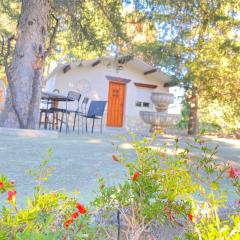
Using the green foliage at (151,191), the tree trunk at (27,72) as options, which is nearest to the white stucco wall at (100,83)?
the tree trunk at (27,72)

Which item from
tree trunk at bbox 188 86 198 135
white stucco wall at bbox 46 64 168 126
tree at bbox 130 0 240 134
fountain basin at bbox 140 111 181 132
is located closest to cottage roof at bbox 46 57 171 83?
white stucco wall at bbox 46 64 168 126

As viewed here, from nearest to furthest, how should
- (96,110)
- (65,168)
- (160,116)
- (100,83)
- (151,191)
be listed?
(151,191), (65,168), (96,110), (160,116), (100,83)

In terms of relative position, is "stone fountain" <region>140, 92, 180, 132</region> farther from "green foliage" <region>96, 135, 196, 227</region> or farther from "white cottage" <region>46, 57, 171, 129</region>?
"green foliage" <region>96, 135, 196, 227</region>

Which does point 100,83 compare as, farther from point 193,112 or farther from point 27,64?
point 27,64

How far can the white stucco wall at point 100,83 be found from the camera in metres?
13.8

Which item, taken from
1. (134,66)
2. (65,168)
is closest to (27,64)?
(65,168)

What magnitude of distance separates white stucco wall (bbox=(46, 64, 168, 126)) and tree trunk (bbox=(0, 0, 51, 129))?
22.2 feet

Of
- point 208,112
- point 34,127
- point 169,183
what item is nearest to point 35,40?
point 34,127

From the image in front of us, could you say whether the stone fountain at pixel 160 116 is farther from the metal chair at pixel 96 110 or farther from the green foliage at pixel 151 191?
the green foliage at pixel 151 191

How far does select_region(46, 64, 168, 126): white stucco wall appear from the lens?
45.1 ft

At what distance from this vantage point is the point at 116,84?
14.8m

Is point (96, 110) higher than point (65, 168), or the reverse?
point (96, 110)

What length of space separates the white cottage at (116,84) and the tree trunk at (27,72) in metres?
6.50

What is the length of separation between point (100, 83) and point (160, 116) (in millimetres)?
4098
